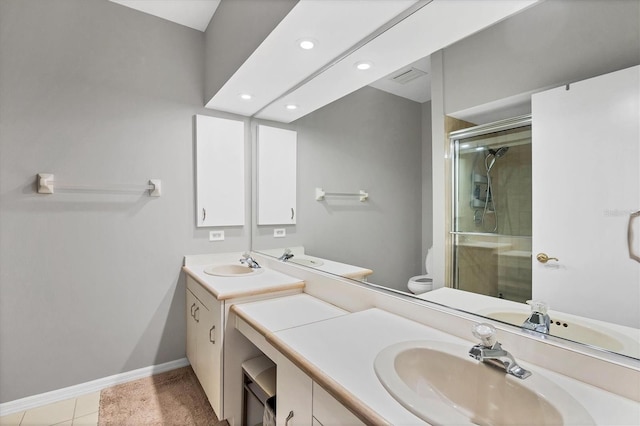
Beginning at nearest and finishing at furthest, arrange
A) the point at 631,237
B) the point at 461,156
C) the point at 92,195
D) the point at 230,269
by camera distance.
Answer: the point at 631,237 < the point at 461,156 < the point at 92,195 < the point at 230,269

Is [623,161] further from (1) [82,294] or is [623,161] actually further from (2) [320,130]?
(1) [82,294]

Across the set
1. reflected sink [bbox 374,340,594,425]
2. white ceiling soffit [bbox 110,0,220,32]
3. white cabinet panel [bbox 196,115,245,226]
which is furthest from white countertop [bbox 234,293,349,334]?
white ceiling soffit [bbox 110,0,220,32]

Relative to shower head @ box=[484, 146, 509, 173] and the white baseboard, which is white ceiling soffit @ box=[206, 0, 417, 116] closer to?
shower head @ box=[484, 146, 509, 173]

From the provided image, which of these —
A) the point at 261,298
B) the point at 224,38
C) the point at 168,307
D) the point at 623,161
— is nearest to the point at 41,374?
the point at 168,307

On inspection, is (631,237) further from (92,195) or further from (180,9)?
(180,9)

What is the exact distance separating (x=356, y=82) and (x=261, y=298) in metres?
1.37

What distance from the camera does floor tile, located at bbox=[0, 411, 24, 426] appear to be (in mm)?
1801

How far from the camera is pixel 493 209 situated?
1.00m

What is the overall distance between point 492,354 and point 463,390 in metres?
0.17

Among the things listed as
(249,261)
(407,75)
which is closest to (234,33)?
(407,75)

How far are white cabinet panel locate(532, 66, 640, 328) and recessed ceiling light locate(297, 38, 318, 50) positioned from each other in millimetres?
1062

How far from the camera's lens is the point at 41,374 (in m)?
1.98

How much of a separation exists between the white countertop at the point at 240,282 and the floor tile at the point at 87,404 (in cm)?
98

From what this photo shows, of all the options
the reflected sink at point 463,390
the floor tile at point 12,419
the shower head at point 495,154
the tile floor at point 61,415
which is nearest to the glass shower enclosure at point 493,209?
the shower head at point 495,154
